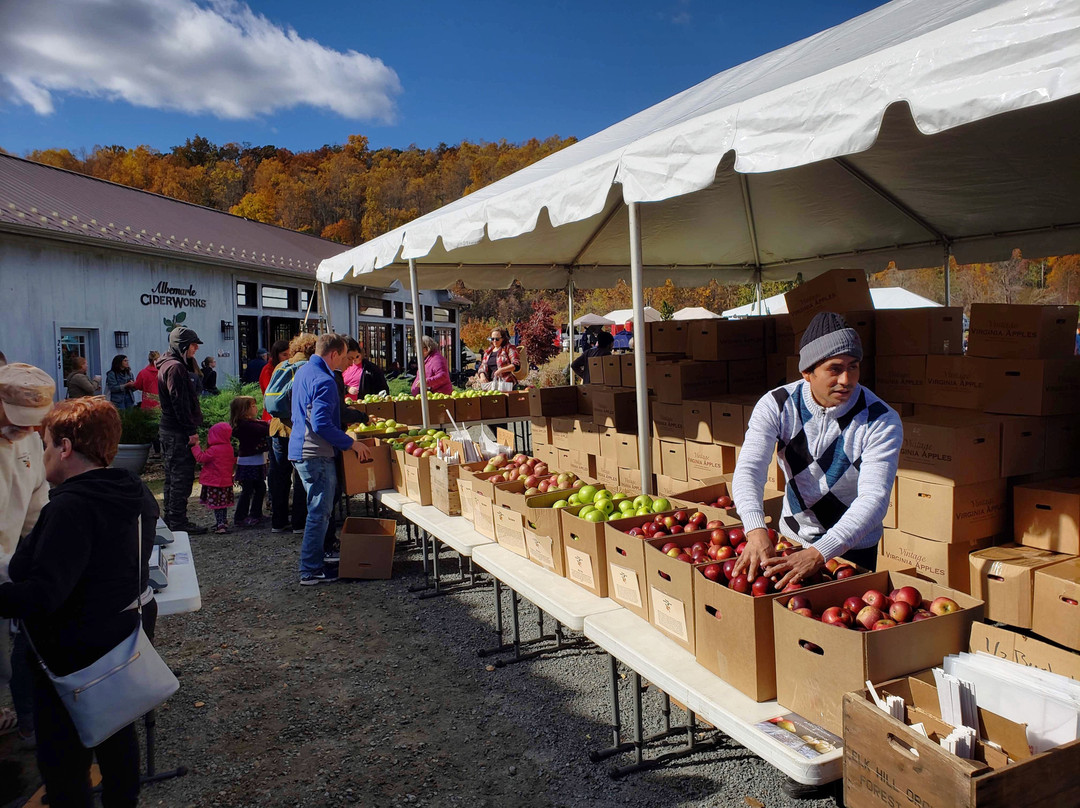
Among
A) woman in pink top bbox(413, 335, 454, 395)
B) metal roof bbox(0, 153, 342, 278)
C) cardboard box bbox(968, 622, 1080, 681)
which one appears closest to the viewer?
cardboard box bbox(968, 622, 1080, 681)

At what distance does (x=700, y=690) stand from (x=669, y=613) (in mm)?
369

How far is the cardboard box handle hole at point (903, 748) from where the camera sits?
1.51 metres

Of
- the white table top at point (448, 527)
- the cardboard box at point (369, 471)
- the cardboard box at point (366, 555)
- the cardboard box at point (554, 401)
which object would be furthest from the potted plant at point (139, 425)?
the white table top at point (448, 527)

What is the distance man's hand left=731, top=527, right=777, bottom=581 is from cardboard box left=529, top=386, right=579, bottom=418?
3.96 metres

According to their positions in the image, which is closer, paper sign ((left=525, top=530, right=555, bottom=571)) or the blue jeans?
paper sign ((left=525, top=530, right=555, bottom=571))

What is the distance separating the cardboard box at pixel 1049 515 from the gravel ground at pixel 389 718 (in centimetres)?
166

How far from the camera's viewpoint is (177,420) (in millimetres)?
7195

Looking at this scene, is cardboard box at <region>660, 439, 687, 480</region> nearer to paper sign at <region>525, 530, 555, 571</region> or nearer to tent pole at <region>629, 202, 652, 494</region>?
tent pole at <region>629, 202, 652, 494</region>

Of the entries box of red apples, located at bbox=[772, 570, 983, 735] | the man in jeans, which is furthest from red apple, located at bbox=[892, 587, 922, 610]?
the man in jeans

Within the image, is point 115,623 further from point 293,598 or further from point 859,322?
point 859,322

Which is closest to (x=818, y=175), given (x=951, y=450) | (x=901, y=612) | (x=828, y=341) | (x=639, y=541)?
(x=951, y=450)

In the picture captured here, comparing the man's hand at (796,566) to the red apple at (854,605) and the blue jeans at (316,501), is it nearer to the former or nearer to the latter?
the red apple at (854,605)

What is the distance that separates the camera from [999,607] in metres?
3.18

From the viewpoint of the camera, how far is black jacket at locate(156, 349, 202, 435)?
23.0 feet
